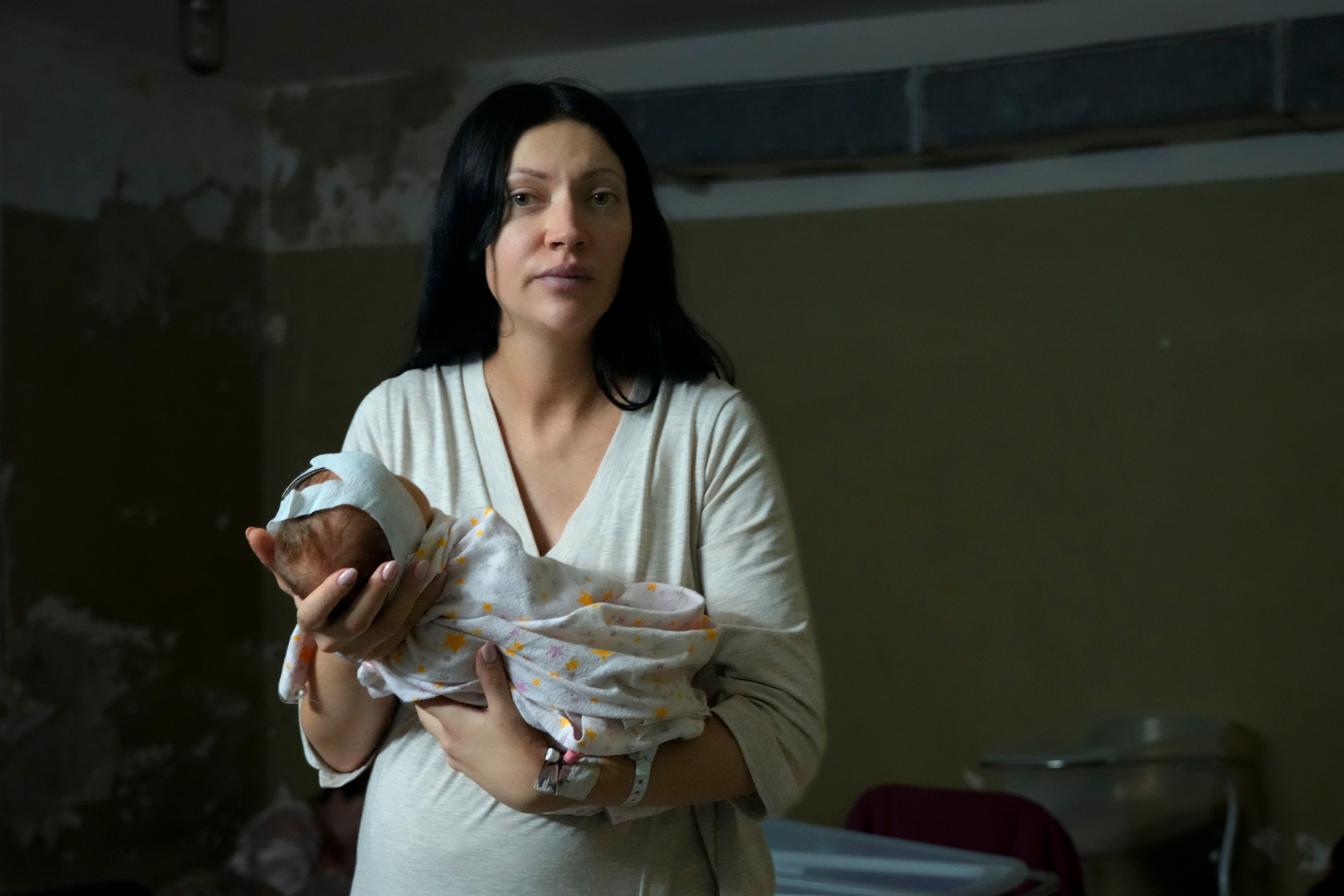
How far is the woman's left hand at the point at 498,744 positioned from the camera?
1.08m

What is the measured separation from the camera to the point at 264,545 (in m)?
1.09

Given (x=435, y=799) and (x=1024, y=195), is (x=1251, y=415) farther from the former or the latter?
(x=435, y=799)

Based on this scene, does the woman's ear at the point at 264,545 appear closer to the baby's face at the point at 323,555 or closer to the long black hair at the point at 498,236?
the baby's face at the point at 323,555

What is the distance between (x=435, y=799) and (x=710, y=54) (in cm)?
313

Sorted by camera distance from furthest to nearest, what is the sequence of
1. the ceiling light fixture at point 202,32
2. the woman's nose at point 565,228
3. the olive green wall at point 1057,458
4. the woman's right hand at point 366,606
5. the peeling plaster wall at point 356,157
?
the peeling plaster wall at point 356,157
the olive green wall at point 1057,458
the ceiling light fixture at point 202,32
the woman's nose at point 565,228
the woman's right hand at point 366,606

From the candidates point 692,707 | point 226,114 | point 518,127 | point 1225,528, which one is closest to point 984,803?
point 1225,528

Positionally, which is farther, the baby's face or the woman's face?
the woman's face

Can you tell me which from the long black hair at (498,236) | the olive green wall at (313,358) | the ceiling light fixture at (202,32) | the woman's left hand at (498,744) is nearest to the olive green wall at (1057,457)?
the olive green wall at (313,358)

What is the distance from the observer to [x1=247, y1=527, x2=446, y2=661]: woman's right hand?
105 cm

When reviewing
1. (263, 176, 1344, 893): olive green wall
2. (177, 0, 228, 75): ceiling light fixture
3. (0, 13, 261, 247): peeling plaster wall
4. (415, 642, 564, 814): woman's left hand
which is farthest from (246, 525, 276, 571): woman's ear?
(0, 13, 261, 247): peeling plaster wall

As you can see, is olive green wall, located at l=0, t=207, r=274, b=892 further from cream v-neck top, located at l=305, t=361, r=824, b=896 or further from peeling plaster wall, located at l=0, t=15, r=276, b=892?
cream v-neck top, located at l=305, t=361, r=824, b=896

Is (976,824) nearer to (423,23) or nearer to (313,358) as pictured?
(423,23)

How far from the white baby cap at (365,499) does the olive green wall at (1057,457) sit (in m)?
2.67

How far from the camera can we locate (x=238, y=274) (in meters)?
4.30
